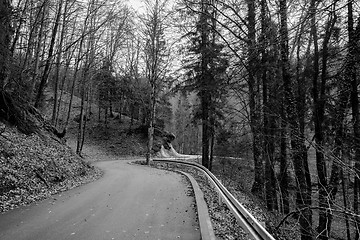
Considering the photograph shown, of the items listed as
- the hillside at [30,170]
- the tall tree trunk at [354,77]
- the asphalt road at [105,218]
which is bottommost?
the asphalt road at [105,218]

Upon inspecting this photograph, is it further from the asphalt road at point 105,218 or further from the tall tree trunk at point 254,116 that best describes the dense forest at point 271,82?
the asphalt road at point 105,218

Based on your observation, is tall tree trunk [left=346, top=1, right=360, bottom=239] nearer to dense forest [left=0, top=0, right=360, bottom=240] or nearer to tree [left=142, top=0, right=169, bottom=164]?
dense forest [left=0, top=0, right=360, bottom=240]

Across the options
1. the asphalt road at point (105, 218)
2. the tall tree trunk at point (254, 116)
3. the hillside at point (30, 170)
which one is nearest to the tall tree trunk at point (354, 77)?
the tall tree trunk at point (254, 116)

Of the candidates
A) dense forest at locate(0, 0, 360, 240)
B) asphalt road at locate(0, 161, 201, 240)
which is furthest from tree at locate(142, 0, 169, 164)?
asphalt road at locate(0, 161, 201, 240)

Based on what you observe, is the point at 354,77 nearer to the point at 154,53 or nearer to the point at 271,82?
the point at 271,82

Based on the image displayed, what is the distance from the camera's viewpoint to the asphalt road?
4.79 meters

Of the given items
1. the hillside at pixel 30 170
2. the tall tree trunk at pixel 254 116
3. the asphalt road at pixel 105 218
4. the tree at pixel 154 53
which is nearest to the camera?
the asphalt road at pixel 105 218

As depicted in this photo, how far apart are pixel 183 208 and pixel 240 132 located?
16.9ft

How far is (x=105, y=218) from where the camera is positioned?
19.1 feet

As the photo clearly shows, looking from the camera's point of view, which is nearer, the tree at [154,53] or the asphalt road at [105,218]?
the asphalt road at [105,218]

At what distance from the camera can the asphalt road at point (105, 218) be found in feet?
15.7

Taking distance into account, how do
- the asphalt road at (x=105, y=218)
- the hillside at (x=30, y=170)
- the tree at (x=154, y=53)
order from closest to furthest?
1. the asphalt road at (x=105, y=218)
2. the hillside at (x=30, y=170)
3. the tree at (x=154, y=53)

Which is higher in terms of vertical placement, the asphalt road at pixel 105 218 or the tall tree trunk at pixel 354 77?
the tall tree trunk at pixel 354 77

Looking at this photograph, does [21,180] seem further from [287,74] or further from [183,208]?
[287,74]
